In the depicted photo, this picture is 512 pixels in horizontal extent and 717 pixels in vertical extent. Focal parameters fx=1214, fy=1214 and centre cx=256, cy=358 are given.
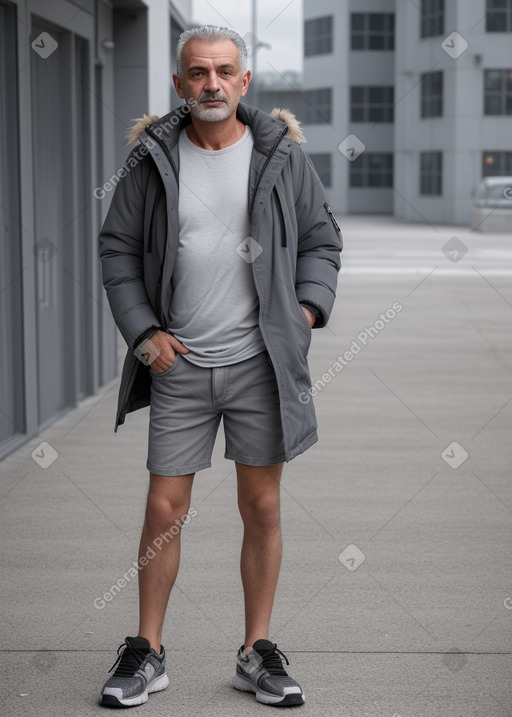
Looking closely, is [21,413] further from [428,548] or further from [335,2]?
[335,2]

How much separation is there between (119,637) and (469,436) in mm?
4066

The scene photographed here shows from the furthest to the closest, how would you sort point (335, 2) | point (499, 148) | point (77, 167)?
point (335, 2)
point (499, 148)
point (77, 167)

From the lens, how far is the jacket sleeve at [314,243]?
3.70m

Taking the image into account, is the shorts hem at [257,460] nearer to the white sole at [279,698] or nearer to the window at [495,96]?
the white sole at [279,698]

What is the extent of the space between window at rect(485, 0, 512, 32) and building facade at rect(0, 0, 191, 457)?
4137 centimetres

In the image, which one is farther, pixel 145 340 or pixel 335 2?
pixel 335 2

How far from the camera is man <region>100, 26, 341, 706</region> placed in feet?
11.6

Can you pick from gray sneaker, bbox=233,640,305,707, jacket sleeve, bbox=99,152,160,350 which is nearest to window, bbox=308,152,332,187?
jacket sleeve, bbox=99,152,160,350

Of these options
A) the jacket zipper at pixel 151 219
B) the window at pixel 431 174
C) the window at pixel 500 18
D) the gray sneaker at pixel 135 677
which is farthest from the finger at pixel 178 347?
the window at pixel 500 18

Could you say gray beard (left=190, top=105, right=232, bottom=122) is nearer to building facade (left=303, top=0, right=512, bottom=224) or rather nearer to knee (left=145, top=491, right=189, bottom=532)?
knee (left=145, top=491, right=189, bottom=532)

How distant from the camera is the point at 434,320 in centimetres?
1441

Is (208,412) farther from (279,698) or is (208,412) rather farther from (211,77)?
(211,77)

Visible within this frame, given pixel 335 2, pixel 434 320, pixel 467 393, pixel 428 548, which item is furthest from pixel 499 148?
pixel 428 548

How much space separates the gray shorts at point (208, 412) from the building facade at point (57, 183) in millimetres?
3637
